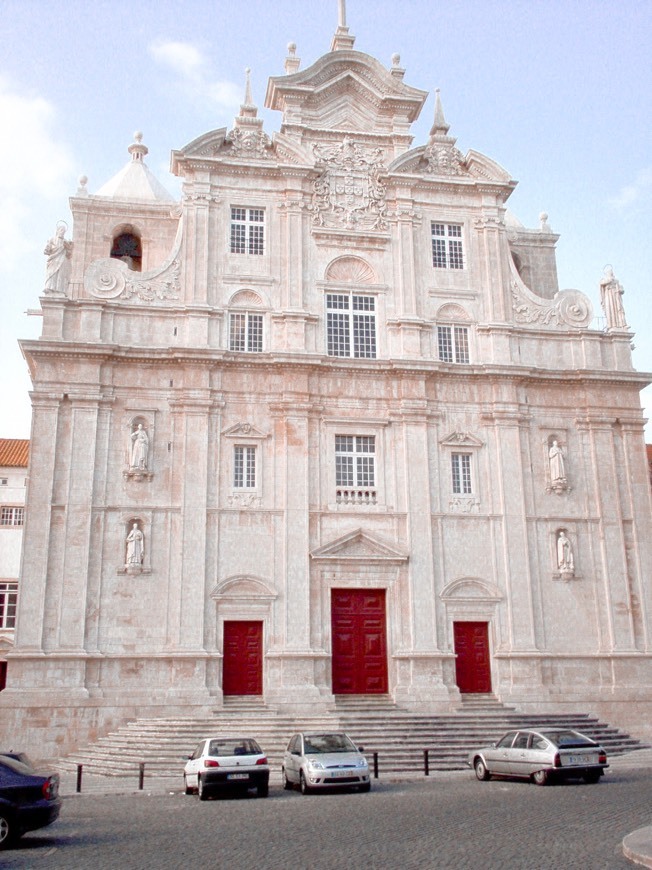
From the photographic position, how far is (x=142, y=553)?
99.0 ft

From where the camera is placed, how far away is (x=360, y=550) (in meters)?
31.6

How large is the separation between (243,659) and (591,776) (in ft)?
41.5

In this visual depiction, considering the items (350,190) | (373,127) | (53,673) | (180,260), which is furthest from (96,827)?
(373,127)

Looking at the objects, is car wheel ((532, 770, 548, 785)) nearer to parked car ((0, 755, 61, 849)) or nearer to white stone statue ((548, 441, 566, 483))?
parked car ((0, 755, 61, 849))

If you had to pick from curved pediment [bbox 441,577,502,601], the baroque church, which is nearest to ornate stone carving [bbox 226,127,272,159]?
the baroque church

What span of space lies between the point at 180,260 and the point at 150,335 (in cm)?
309

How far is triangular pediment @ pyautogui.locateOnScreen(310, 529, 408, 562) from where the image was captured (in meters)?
31.2

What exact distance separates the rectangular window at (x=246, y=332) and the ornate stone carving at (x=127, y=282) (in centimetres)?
229

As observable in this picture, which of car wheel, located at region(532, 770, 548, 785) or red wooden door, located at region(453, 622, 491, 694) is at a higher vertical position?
red wooden door, located at region(453, 622, 491, 694)

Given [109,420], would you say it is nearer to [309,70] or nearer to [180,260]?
[180,260]

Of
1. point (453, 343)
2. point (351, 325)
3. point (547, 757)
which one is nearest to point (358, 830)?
point (547, 757)

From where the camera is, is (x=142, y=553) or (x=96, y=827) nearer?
(x=96, y=827)

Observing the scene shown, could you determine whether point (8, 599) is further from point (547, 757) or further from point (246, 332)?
point (547, 757)

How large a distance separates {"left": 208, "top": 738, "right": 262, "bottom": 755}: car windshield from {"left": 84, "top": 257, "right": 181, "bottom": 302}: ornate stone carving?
17531mm
